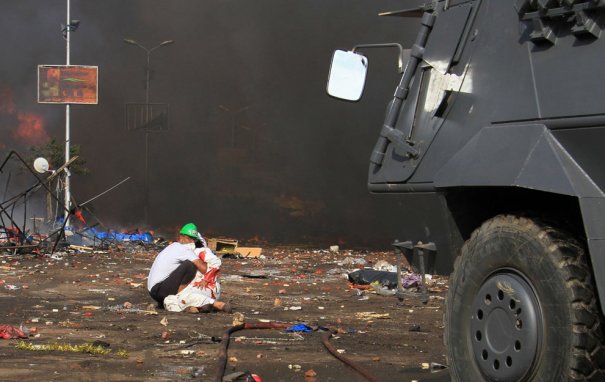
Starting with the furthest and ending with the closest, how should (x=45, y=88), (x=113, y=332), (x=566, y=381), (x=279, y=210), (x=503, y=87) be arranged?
(x=279, y=210) → (x=45, y=88) → (x=113, y=332) → (x=503, y=87) → (x=566, y=381)

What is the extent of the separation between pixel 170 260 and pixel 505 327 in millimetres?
6034

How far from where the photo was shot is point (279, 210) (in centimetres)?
3588

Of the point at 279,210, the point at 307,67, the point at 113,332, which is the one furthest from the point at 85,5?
the point at 113,332

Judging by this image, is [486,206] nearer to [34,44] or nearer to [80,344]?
[80,344]

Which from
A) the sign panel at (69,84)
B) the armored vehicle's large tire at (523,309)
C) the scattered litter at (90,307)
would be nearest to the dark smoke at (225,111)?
the sign panel at (69,84)

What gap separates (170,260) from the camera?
9125 mm

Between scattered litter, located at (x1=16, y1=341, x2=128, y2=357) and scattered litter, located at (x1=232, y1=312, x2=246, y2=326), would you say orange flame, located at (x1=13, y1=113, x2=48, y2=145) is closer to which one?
scattered litter, located at (x1=232, y1=312, x2=246, y2=326)

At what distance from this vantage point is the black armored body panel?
10.6 feet

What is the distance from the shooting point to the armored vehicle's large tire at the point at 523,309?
3.20 m

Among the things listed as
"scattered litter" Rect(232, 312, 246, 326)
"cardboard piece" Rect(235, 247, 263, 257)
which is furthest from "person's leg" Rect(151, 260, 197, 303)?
"cardboard piece" Rect(235, 247, 263, 257)

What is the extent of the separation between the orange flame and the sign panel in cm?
1107

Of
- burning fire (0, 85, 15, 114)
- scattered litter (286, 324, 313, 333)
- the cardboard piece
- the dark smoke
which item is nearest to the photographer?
scattered litter (286, 324, 313, 333)

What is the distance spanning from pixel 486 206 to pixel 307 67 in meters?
33.4

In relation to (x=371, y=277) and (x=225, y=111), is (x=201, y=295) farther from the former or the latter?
(x=225, y=111)
